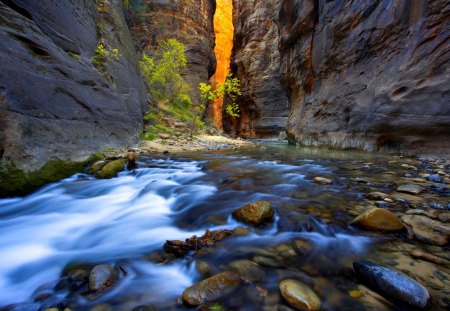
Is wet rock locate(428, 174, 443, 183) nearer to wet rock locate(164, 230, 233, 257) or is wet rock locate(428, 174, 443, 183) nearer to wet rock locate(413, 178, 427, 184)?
wet rock locate(413, 178, 427, 184)

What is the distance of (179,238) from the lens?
8.64ft

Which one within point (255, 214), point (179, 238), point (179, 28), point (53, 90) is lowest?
point (179, 238)

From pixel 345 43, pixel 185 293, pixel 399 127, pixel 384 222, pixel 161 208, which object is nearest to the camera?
pixel 185 293

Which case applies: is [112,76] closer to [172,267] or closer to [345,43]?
[172,267]

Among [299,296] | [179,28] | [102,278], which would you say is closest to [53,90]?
[102,278]

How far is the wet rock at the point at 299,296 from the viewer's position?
145 cm

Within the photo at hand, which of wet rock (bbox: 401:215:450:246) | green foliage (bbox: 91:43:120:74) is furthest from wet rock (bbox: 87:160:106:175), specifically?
wet rock (bbox: 401:215:450:246)

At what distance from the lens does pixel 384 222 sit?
243cm

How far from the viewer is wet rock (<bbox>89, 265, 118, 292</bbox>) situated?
169 cm

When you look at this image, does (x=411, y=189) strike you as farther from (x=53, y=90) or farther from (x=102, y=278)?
(x=53, y=90)

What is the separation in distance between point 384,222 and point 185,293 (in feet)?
6.83

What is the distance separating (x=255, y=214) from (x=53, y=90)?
199 inches

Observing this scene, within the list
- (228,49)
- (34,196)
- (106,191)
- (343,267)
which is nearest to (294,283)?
(343,267)

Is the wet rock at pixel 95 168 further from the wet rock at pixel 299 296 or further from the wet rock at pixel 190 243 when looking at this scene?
the wet rock at pixel 299 296
